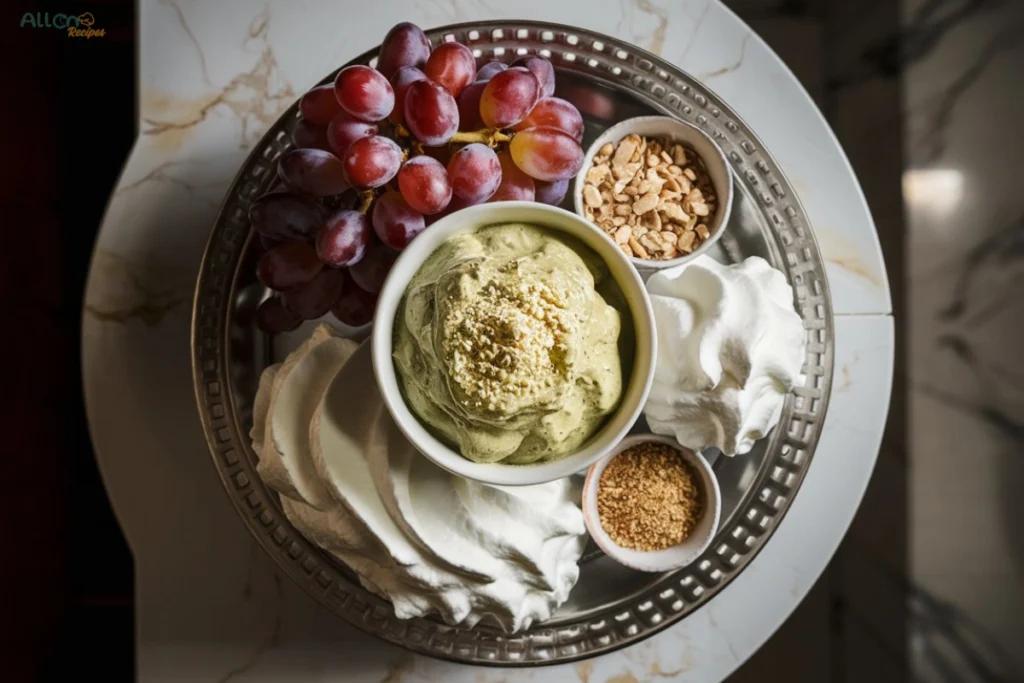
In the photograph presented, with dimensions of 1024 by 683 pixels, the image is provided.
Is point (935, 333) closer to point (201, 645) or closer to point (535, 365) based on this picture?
point (535, 365)

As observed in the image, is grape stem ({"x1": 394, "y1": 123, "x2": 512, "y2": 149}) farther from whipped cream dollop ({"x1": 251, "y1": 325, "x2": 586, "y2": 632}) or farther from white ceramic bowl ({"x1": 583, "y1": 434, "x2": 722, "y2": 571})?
white ceramic bowl ({"x1": 583, "y1": 434, "x2": 722, "y2": 571})

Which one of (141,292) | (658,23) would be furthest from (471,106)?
(141,292)

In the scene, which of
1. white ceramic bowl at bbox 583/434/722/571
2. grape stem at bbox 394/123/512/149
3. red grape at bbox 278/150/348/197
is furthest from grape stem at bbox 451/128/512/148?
white ceramic bowl at bbox 583/434/722/571

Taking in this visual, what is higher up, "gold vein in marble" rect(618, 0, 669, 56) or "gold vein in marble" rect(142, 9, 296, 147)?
"gold vein in marble" rect(618, 0, 669, 56)

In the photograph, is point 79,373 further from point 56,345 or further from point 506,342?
point 506,342

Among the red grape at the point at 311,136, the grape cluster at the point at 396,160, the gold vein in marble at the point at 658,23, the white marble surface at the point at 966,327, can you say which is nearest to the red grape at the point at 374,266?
the grape cluster at the point at 396,160

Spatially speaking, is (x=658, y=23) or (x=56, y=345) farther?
(x=56, y=345)

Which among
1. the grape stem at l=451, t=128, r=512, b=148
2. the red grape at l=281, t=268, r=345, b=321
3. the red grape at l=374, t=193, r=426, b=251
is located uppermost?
the grape stem at l=451, t=128, r=512, b=148

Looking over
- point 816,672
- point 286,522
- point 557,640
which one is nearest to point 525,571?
point 557,640
